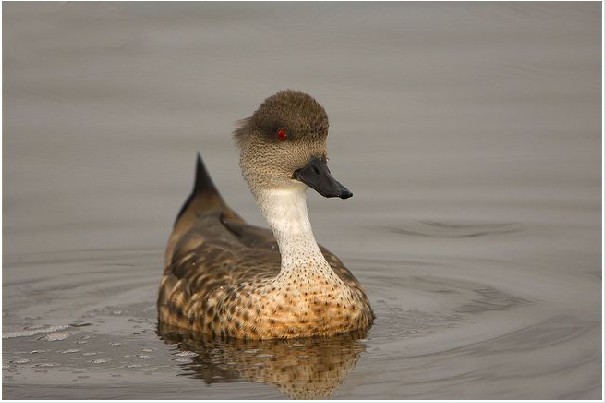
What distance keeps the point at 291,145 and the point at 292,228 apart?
644mm

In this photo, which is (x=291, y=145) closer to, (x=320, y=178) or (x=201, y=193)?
(x=320, y=178)

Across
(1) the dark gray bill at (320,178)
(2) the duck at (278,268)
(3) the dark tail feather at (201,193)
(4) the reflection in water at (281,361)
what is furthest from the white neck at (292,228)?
(3) the dark tail feather at (201,193)

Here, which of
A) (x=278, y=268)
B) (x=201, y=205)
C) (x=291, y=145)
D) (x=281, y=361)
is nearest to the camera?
(x=281, y=361)

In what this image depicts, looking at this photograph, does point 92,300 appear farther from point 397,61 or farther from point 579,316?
point 397,61

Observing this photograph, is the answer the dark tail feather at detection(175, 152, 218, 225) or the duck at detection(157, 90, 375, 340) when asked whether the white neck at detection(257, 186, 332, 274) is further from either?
the dark tail feather at detection(175, 152, 218, 225)

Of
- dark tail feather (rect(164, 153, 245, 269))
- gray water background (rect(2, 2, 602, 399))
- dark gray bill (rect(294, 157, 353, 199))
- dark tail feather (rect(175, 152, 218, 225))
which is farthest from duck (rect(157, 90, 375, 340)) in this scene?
dark tail feather (rect(175, 152, 218, 225))

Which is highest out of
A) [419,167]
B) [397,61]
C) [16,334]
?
[397,61]

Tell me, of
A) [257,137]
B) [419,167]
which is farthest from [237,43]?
[257,137]

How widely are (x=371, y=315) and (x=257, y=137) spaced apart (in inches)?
58.0

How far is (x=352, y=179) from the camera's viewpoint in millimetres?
13227

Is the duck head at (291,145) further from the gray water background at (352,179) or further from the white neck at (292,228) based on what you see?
the gray water background at (352,179)

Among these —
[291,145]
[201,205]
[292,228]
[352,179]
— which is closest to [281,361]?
Result: [292,228]

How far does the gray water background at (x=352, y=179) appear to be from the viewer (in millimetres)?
9578

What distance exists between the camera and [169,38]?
50.8ft
